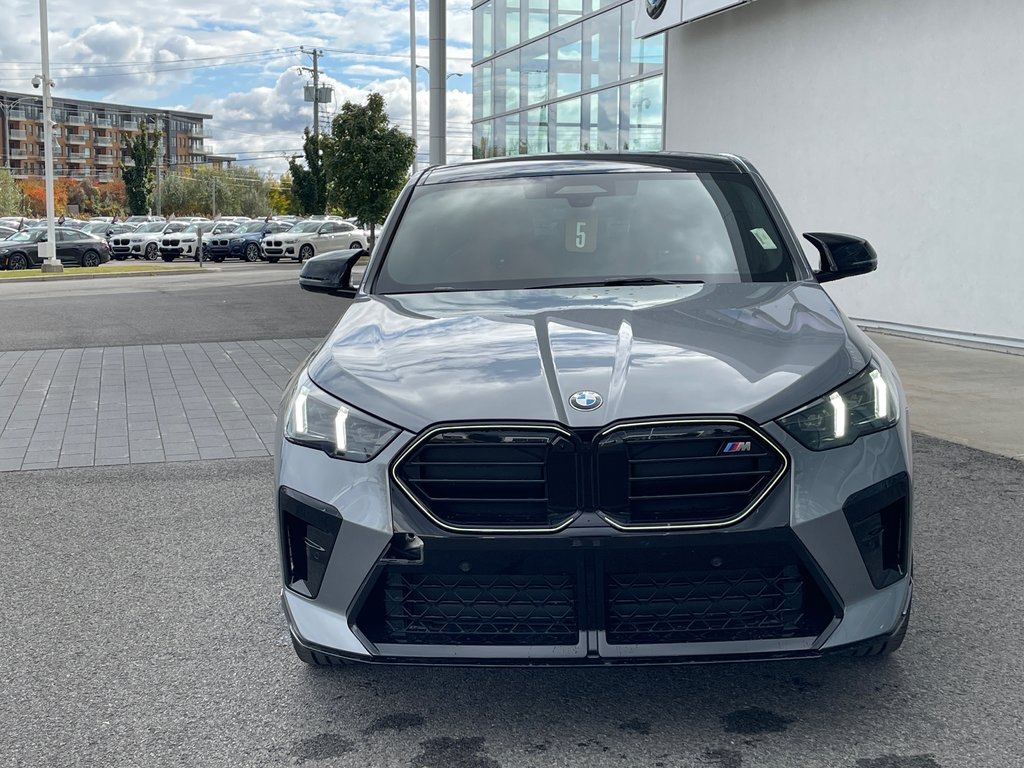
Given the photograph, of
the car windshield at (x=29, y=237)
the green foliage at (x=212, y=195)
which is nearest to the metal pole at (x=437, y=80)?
the car windshield at (x=29, y=237)

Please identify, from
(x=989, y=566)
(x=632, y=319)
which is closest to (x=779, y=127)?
(x=989, y=566)

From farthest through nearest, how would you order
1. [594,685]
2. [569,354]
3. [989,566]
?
[989,566]
[594,685]
[569,354]

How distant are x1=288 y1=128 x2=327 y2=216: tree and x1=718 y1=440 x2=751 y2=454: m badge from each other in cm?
5618

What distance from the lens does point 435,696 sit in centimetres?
334

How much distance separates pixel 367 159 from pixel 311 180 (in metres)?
21.9

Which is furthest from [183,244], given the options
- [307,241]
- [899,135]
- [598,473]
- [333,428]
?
[598,473]

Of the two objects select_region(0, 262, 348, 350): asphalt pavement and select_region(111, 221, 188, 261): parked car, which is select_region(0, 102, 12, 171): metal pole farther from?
select_region(0, 262, 348, 350): asphalt pavement

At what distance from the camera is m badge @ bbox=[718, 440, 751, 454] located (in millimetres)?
2830

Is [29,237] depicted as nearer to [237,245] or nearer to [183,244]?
[183,244]

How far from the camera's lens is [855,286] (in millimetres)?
14133

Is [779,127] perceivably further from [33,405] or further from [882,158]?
[33,405]

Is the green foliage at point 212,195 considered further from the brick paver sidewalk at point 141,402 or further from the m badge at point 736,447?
the m badge at point 736,447

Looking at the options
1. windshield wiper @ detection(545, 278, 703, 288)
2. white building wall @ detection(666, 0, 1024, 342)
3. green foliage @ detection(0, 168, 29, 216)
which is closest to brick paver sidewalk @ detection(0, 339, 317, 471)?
windshield wiper @ detection(545, 278, 703, 288)

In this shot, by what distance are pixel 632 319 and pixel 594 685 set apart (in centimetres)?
112
